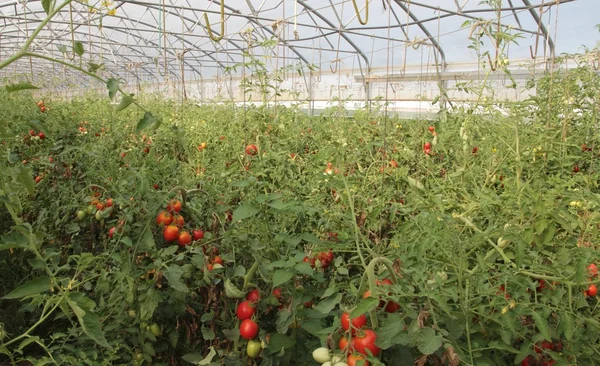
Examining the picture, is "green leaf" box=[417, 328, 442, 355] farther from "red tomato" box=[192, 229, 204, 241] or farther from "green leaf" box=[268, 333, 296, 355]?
"red tomato" box=[192, 229, 204, 241]

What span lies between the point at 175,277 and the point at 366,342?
1.88ft

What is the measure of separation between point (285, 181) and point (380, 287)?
2.71 ft

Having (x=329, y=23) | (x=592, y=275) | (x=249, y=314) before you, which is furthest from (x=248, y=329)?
(x=329, y=23)

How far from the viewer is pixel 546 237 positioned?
1.07 m

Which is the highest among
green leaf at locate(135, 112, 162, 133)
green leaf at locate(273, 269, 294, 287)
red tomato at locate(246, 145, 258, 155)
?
green leaf at locate(135, 112, 162, 133)

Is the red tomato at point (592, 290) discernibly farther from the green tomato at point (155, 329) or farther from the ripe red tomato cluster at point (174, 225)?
the green tomato at point (155, 329)

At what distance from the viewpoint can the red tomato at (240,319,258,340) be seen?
1.06m

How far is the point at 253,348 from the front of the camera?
1070 millimetres

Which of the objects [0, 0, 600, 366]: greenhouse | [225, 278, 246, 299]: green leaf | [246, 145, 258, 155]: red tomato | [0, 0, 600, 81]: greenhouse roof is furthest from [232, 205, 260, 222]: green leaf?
[0, 0, 600, 81]: greenhouse roof

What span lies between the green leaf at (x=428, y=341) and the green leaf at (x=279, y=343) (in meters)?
0.41

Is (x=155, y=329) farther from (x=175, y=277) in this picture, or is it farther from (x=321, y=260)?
(x=321, y=260)

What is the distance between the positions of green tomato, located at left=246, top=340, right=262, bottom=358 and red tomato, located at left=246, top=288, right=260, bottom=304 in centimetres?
10

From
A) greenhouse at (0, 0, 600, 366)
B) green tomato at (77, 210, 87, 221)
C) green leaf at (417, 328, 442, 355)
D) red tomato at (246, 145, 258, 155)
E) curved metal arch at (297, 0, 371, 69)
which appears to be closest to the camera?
green leaf at (417, 328, 442, 355)

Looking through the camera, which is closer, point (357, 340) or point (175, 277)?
point (357, 340)
